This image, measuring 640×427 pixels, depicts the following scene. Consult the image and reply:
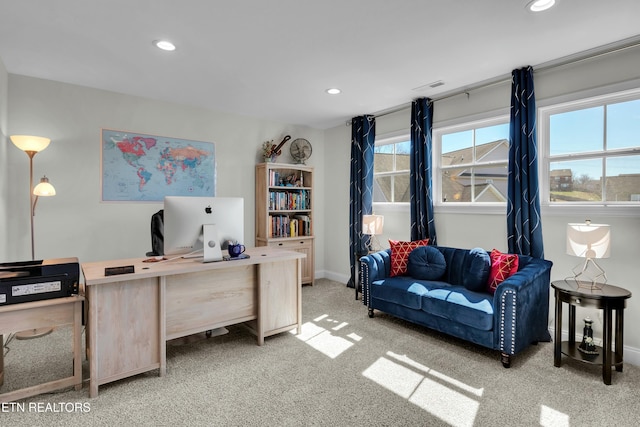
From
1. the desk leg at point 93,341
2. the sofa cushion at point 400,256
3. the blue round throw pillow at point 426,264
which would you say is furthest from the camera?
the sofa cushion at point 400,256

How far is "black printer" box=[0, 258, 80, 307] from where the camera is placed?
2021mm

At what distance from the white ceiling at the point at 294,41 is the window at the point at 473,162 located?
524mm

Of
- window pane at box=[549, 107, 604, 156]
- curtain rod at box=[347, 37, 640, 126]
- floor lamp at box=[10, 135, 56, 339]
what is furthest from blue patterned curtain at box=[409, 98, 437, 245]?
floor lamp at box=[10, 135, 56, 339]

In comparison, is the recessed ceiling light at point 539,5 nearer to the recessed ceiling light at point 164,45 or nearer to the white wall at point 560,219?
the white wall at point 560,219

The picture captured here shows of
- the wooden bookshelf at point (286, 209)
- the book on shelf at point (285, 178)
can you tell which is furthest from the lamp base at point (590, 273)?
the book on shelf at point (285, 178)

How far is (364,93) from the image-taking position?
12.6 feet

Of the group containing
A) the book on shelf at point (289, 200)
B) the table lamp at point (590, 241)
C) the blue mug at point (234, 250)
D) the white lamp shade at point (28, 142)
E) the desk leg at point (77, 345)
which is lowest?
the desk leg at point (77, 345)

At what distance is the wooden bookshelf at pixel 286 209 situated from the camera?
4.76m

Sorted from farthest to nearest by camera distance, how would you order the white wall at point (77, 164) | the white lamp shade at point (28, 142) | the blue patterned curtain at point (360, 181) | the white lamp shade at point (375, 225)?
the blue patterned curtain at point (360, 181), the white lamp shade at point (375, 225), the white wall at point (77, 164), the white lamp shade at point (28, 142)

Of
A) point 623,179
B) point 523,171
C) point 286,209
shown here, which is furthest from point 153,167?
point 623,179

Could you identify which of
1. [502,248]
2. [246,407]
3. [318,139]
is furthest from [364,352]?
[318,139]

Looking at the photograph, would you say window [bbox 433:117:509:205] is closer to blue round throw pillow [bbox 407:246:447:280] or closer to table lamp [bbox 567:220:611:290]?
blue round throw pillow [bbox 407:246:447:280]

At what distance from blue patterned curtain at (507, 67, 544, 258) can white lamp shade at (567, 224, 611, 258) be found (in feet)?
1.98

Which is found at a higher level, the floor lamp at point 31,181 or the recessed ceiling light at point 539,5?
the recessed ceiling light at point 539,5
